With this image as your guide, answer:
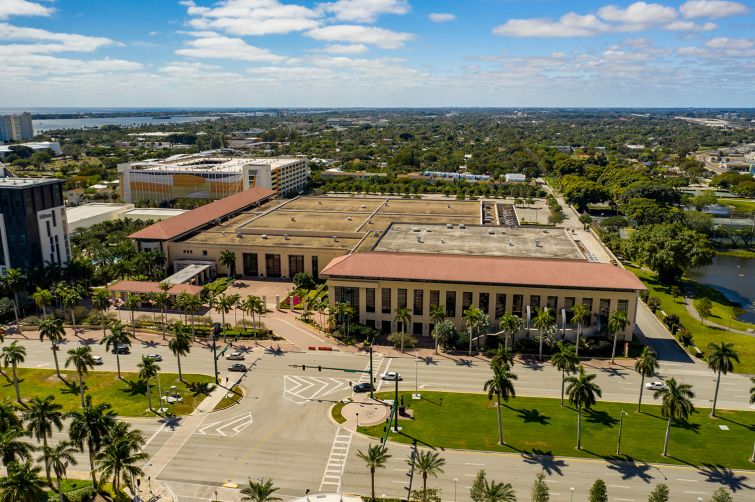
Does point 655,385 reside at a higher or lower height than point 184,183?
lower

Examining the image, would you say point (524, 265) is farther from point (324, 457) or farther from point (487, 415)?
point (324, 457)

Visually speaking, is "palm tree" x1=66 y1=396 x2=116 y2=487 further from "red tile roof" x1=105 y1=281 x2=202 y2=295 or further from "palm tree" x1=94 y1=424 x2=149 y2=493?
"red tile roof" x1=105 y1=281 x2=202 y2=295

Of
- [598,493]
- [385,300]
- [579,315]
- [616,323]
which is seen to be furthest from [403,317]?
[598,493]

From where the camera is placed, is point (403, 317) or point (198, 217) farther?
point (198, 217)

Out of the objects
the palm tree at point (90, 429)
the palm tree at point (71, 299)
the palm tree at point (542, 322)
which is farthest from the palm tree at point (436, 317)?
the palm tree at point (71, 299)

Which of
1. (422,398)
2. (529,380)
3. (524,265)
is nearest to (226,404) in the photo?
(422,398)

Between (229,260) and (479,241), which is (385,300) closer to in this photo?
(479,241)
